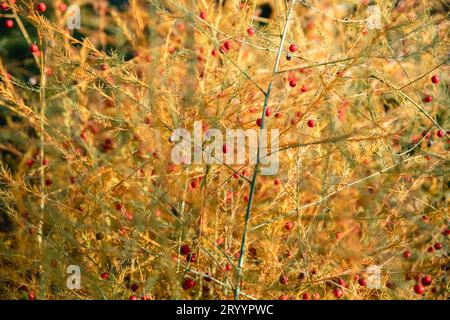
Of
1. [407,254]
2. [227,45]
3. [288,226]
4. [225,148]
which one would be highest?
[227,45]

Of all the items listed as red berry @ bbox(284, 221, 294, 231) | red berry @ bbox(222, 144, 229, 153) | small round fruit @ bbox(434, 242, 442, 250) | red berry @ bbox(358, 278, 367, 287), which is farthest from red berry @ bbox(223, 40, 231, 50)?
small round fruit @ bbox(434, 242, 442, 250)

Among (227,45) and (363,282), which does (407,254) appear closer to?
(363,282)

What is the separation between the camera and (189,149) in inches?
79.5

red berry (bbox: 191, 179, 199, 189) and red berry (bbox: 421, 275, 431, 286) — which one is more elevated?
red berry (bbox: 191, 179, 199, 189)

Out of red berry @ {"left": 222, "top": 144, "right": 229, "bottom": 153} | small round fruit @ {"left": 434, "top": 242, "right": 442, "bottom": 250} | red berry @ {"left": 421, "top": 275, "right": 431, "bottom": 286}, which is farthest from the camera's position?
small round fruit @ {"left": 434, "top": 242, "right": 442, "bottom": 250}

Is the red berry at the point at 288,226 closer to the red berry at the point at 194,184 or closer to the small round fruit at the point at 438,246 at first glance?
the red berry at the point at 194,184

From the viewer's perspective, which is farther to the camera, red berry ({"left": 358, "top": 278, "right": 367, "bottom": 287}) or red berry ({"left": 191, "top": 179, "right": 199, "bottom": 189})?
red berry ({"left": 191, "top": 179, "right": 199, "bottom": 189})

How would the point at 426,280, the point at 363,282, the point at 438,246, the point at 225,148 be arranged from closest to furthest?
the point at 225,148 → the point at 363,282 → the point at 426,280 → the point at 438,246

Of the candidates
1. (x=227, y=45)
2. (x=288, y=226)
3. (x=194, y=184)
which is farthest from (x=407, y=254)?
(x=227, y=45)

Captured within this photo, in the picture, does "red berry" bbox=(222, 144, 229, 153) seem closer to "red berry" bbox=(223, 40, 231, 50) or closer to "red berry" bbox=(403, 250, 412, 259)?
"red berry" bbox=(223, 40, 231, 50)

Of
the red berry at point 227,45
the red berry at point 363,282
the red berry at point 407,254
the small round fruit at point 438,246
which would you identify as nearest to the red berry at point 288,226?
the red berry at point 363,282

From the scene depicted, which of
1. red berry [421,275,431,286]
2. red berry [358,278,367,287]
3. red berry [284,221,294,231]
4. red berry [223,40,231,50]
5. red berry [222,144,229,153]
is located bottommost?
red berry [358,278,367,287]

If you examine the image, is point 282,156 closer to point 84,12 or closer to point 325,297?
point 325,297

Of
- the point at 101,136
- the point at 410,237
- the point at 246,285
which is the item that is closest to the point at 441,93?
the point at 410,237
